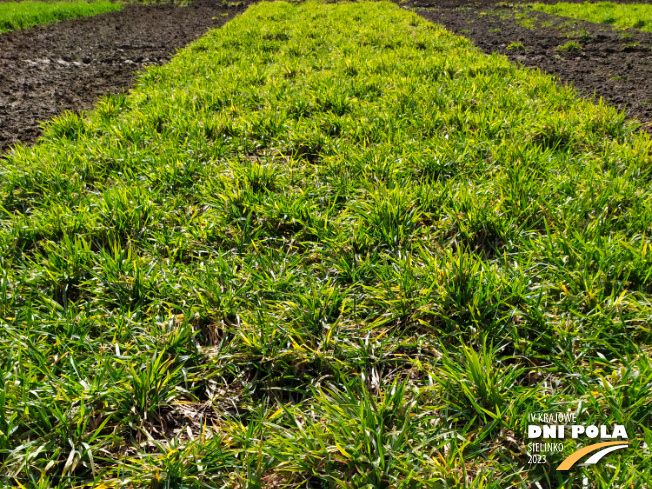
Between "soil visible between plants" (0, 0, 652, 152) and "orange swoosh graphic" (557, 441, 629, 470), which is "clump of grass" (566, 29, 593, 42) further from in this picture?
"orange swoosh graphic" (557, 441, 629, 470)

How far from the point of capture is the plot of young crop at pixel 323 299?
1295 millimetres

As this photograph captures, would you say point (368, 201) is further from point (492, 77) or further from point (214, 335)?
point (492, 77)

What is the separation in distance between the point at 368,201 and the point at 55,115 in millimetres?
4124

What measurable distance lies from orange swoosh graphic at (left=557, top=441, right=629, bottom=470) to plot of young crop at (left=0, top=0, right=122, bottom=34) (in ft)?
40.1

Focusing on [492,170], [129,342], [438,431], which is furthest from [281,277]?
[492,170]

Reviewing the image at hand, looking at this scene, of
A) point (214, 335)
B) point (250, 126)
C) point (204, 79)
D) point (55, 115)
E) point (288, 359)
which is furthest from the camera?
point (204, 79)

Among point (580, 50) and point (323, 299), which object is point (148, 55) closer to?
point (323, 299)

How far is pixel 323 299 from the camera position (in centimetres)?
188

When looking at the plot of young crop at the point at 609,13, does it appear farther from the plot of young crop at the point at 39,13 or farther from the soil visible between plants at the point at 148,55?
the plot of young crop at the point at 39,13

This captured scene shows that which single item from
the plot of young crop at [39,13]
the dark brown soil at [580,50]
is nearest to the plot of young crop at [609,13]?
the dark brown soil at [580,50]

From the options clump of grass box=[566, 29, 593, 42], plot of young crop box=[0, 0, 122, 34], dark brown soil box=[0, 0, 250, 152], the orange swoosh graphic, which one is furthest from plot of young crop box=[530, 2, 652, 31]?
plot of young crop box=[0, 0, 122, 34]

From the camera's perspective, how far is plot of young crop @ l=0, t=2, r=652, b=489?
1.29 metres

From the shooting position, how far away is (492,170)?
2820 mm

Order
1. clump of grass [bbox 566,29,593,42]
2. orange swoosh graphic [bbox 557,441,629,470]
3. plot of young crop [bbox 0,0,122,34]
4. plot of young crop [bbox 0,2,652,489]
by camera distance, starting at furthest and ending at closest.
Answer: plot of young crop [bbox 0,0,122,34], clump of grass [bbox 566,29,593,42], plot of young crop [bbox 0,2,652,489], orange swoosh graphic [bbox 557,441,629,470]
